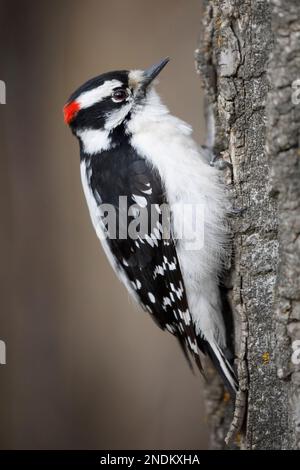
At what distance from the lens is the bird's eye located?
3.23 metres

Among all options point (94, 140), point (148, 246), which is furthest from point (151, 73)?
point (148, 246)

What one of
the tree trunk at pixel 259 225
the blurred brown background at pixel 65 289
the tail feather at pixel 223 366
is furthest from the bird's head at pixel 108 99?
the tail feather at pixel 223 366

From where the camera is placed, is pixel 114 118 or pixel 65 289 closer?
pixel 114 118

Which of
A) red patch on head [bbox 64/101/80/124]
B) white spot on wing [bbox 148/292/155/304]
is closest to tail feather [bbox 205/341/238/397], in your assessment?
white spot on wing [bbox 148/292/155/304]

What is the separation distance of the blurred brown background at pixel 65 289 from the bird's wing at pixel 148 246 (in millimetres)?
930

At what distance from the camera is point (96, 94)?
126 inches

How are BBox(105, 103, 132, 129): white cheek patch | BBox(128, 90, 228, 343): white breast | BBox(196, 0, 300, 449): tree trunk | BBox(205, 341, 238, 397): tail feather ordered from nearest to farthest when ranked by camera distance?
BBox(196, 0, 300, 449): tree trunk < BBox(128, 90, 228, 343): white breast < BBox(205, 341, 238, 397): tail feather < BBox(105, 103, 132, 129): white cheek patch

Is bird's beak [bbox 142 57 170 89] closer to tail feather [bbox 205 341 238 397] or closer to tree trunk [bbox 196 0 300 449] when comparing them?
tree trunk [bbox 196 0 300 449]

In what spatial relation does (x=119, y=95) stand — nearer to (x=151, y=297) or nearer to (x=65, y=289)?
(x=151, y=297)

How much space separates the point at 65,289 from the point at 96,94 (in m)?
1.60

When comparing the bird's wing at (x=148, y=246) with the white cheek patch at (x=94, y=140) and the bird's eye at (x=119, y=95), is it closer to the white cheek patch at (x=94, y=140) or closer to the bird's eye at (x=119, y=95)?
the white cheek patch at (x=94, y=140)

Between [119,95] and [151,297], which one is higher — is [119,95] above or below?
above
